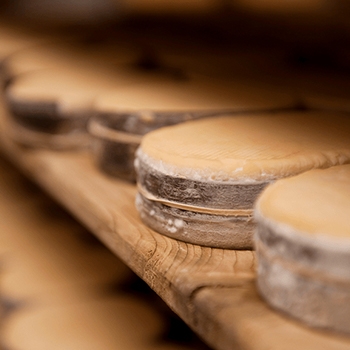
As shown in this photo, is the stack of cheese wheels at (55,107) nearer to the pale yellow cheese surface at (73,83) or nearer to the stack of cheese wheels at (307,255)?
the pale yellow cheese surface at (73,83)

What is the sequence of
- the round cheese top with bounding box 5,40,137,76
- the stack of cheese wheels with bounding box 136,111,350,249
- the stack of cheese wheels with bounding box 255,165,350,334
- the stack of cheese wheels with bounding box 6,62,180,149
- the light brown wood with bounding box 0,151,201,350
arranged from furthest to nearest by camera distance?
the round cheese top with bounding box 5,40,137,76 < the stack of cheese wheels with bounding box 6,62,180,149 < the light brown wood with bounding box 0,151,201,350 < the stack of cheese wheels with bounding box 136,111,350,249 < the stack of cheese wheels with bounding box 255,165,350,334

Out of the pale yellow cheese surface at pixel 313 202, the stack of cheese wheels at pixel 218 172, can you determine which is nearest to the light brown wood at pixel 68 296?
the stack of cheese wheels at pixel 218 172

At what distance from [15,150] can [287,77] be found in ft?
2.75

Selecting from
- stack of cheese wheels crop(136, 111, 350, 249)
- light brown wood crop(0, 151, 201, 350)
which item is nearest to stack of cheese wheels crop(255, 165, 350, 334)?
stack of cheese wheels crop(136, 111, 350, 249)

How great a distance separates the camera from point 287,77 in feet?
5.19

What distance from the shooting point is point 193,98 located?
1310 mm

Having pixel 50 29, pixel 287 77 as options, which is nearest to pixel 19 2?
pixel 50 29

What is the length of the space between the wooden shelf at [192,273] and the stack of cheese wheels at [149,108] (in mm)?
68

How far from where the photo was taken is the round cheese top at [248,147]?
857mm

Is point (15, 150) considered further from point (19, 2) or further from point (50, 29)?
point (19, 2)

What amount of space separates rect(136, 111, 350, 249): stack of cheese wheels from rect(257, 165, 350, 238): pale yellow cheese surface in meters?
0.08

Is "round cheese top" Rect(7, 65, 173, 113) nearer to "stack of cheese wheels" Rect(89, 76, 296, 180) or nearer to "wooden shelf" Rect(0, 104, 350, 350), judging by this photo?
"stack of cheese wheels" Rect(89, 76, 296, 180)

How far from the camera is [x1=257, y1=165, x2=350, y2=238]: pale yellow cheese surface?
0.62m

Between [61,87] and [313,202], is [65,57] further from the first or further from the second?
[313,202]
